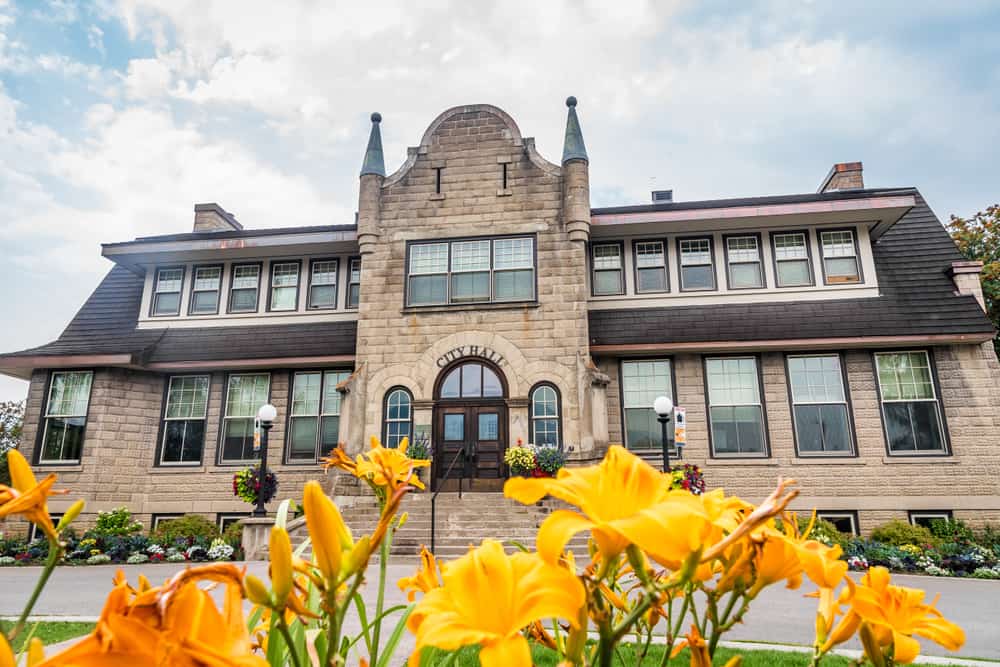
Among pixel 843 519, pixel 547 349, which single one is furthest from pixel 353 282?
pixel 843 519

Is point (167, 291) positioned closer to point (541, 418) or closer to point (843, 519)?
point (541, 418)

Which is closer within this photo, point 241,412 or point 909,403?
point 909,403

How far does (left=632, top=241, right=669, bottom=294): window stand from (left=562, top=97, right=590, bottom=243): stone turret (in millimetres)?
2109

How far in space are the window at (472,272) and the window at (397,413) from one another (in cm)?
260

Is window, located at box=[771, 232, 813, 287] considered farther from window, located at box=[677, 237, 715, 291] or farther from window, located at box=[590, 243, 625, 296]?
window, located at box=[590, 243, 625, 296]

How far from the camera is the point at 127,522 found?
15.3 metres

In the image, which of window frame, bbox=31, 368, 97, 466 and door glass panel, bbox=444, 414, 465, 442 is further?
window frame, bbox=31, 368, 97, 466

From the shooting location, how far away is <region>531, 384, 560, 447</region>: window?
14.7m

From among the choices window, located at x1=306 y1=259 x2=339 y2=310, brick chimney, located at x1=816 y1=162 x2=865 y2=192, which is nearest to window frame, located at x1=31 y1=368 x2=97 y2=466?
window, located at x1=306 y1=259 x2=339 y2=310

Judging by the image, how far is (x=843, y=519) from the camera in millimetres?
14398

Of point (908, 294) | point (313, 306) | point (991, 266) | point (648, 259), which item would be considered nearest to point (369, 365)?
point (313, 306)

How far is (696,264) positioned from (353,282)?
10.5 m

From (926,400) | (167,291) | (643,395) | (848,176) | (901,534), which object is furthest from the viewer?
(167,291)

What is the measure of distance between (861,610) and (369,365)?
15.4 m
